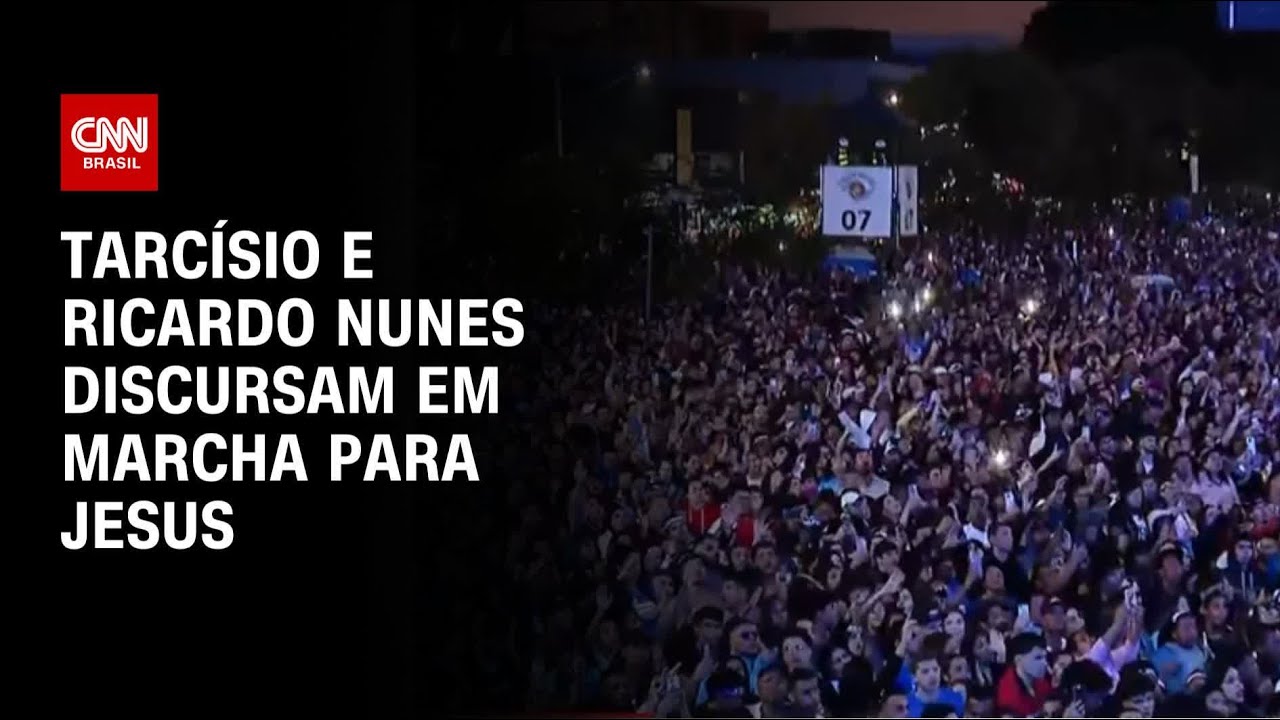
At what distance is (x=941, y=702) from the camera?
4.97 m

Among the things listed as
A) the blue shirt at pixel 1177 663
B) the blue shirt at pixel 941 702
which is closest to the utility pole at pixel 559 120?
the blue shirt at pixel 941 702

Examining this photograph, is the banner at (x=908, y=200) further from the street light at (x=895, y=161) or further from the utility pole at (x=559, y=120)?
the utility pole at (x=559, y=120)

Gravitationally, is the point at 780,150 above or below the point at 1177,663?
above

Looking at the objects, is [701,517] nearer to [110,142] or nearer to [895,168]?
[895,168]

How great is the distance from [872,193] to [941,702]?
4.69ft

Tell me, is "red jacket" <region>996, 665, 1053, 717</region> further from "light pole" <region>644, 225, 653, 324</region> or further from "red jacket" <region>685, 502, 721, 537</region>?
"light pole" <region>644, 225, 653, 324</region>

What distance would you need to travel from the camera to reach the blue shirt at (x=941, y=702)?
16.3 feet

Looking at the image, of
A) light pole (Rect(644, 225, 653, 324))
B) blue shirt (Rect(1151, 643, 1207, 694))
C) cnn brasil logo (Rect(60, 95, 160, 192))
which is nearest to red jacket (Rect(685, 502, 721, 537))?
light pole (Rect(644, 225, 653, 324))

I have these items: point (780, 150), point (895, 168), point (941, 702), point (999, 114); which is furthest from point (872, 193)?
point (941, 702)

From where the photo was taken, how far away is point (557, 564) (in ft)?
16.7

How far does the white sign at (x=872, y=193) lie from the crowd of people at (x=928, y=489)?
0.11 metres

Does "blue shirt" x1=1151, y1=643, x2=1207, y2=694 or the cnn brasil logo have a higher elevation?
the cnn brasil logo

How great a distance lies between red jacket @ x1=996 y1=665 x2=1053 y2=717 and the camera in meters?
4.94

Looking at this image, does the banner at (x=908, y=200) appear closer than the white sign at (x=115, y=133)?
Yes
